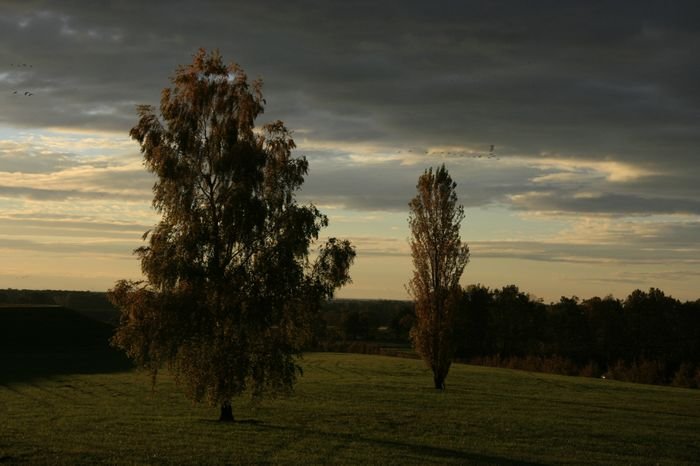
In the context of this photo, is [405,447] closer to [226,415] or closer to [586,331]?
[226,415]

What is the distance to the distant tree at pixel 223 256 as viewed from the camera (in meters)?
33.9

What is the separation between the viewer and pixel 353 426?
36125mm

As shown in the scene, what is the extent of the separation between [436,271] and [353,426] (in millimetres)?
22919

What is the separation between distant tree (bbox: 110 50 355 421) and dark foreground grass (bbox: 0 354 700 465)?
3.28 m

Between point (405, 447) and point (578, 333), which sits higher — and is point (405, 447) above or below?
below

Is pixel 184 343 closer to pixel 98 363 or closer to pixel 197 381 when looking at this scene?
pixel 197 381

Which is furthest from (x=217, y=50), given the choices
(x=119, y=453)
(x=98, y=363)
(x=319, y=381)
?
(x=98, y=363)

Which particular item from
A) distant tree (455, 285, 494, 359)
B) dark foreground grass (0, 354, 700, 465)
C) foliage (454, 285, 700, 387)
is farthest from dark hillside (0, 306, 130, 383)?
distant tree (455, 285, 494, 359)

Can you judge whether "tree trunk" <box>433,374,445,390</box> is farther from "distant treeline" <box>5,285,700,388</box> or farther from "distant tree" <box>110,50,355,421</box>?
"distant treeline" <box>5,285,700,388</box>

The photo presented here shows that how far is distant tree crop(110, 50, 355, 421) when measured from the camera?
33.9 m

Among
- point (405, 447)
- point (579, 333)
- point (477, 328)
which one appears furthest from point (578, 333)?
point (405, 447)

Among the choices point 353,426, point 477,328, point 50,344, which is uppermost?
point 477,328

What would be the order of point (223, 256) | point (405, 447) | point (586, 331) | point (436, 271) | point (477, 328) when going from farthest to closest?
point (477, 328), point (586, 331), point (436, 271), point (223, 256), point (405, 447)

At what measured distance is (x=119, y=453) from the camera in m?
27.1
